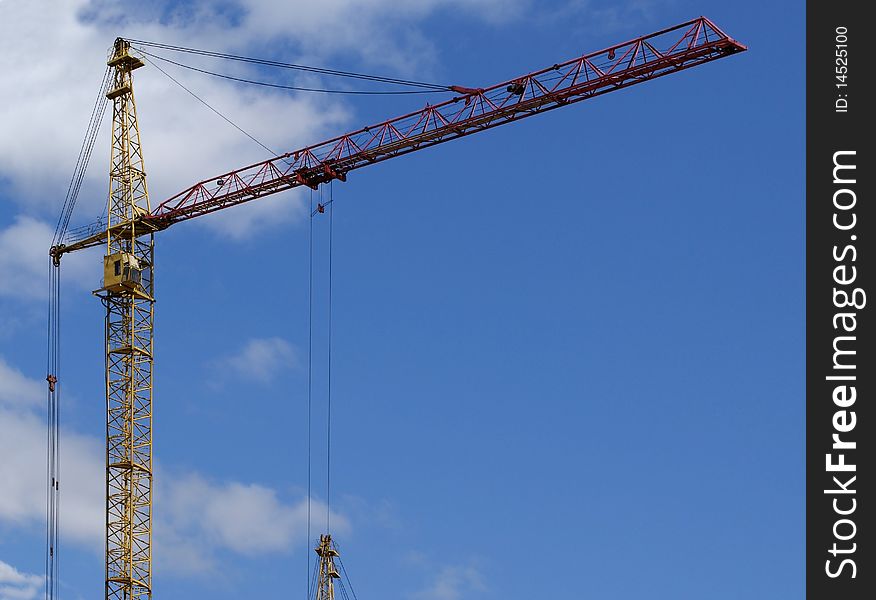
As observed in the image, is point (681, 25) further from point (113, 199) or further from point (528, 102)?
point (113, 199)

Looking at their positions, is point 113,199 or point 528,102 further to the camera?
point 113,199

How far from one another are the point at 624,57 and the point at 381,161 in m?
21.0

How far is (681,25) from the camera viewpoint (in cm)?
11481

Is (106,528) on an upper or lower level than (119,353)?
lower
